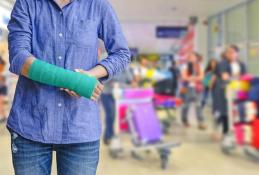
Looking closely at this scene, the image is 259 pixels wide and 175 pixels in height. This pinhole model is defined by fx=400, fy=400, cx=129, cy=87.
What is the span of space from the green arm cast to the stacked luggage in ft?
12.8

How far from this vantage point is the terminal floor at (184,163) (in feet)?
13.7

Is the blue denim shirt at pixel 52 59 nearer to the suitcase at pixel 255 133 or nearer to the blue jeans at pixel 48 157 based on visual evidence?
the blue jeans at pixel 48 157

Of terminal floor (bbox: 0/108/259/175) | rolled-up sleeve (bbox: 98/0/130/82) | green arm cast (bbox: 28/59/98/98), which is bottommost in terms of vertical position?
terminal floor (bbox: 0/108/259/175)

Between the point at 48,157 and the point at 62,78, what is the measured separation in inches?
12.5

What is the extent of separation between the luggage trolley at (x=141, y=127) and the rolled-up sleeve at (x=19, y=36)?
11.0 ft

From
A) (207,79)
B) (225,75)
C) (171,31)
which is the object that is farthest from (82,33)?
(171,31)

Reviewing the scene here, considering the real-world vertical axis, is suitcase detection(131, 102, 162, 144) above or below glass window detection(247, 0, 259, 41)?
below

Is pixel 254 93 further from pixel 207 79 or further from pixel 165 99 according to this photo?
pixel 207 79

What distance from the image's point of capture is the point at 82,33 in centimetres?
132

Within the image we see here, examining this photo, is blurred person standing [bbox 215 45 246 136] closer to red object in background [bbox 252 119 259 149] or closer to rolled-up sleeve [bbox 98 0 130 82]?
red object in background [bbox 252 119 259 149]

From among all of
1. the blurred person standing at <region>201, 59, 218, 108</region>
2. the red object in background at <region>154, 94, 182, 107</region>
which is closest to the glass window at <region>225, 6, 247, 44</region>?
the blurred person standing at <region>201, 59, 218, 108</region>

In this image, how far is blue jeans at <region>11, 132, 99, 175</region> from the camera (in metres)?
1.31

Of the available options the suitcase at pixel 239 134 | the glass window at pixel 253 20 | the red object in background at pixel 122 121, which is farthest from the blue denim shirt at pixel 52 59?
the glass window at pixel 253 20

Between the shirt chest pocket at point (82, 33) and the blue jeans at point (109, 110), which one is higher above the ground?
the shirt chest pocket at point (82, 33)
